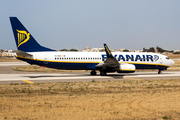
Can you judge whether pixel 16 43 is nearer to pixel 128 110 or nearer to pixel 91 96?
pixel 91 96

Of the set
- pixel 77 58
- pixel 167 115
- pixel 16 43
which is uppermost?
pixel 16 43

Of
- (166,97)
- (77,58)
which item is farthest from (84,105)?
(77,58)

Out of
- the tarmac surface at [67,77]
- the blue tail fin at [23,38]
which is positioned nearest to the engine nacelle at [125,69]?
the tarmac surface at [67,77]

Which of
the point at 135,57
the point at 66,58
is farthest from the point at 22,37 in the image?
the point at 135,57

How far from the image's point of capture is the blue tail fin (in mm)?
31203

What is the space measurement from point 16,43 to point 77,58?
8625mm

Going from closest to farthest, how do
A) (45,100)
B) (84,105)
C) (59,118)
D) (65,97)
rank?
(59,118) < (84,105) < (45,100) < (65,97)

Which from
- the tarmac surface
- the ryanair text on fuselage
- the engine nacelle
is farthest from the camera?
the ryanair text on fuselage

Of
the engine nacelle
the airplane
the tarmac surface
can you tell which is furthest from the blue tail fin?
the engine nacelle

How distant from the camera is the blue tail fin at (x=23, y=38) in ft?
102

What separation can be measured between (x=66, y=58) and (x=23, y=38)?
6.44 metres

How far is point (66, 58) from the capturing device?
3325cm

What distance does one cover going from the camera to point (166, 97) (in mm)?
16172

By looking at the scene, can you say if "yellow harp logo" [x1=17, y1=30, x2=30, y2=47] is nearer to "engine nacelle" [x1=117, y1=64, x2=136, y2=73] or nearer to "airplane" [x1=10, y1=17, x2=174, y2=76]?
"airplane" [x1=10, y1=17, x2=174, y2=76]
